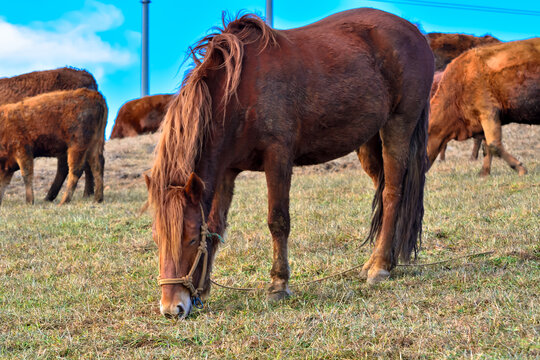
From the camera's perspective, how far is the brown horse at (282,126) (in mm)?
3654

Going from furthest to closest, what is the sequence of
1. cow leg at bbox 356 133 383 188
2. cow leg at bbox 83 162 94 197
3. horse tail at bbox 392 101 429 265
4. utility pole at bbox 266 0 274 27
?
utility pole at bbox 266 0 274 27, cow leg at bbox 83 162 94 197, cow leg at bbox 356 133 383 188, horse tail at bbox 392 101 429 265

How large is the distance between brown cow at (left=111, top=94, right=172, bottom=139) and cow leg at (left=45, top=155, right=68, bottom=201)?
1125 cm

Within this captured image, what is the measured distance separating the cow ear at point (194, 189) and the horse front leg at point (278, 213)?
57 cm

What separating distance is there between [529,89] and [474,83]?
92 cm

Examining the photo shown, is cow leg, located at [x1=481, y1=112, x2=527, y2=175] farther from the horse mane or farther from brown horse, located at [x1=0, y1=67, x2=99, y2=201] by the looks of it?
brown horse, located at [x1=0, y1=67, x2=99, y2=201]

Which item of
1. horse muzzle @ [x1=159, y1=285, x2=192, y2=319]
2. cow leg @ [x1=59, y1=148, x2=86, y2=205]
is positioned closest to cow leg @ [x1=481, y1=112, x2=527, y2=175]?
cow leg @ [x1=59, y1=148, x2=86, y2=205]

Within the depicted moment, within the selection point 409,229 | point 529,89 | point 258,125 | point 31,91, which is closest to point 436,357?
point 258,125

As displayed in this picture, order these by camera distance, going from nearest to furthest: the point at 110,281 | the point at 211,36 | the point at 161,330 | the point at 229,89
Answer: the point at 161,330
the point at 229,89
the point at 211,36
the point at 110,281

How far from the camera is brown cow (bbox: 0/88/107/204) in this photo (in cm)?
1076

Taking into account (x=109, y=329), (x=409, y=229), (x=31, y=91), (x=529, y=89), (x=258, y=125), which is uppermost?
(x=31, y=91)

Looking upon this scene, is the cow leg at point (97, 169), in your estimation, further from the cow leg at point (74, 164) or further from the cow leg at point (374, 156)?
the cow leg at point (374, 156)

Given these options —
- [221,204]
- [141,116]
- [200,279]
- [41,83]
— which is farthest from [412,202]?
[141,116]

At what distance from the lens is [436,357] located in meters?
2.86

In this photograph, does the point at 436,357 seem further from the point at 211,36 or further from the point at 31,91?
the point at 31,91
